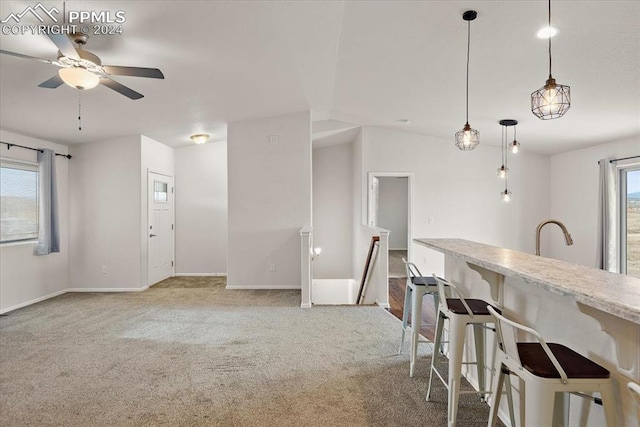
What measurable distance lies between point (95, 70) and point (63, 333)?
282 centimetres

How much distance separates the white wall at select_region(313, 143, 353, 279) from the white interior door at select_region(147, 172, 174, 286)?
3.00 metres

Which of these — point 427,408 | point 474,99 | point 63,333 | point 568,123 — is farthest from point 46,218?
point 568,123

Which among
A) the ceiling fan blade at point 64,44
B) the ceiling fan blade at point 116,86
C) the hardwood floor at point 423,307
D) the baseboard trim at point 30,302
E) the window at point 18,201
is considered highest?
the ceiling fan blade at point 64,44

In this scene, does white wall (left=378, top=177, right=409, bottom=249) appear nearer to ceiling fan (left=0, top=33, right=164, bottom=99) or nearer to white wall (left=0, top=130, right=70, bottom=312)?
white wall (left=0, top=130, right=70, bottom=312)

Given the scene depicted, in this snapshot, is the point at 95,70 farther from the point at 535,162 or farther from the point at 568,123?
the point at 535,162

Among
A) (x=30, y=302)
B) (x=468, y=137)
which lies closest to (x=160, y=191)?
(x=30, y=302)

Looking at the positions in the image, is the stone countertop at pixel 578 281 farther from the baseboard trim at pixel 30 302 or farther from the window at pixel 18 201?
the baseboard trim at pixel 30 302

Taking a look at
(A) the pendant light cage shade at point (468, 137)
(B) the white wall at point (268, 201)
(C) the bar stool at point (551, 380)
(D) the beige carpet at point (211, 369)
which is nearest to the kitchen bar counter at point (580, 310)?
(C) the bar stool at point (551, 380)

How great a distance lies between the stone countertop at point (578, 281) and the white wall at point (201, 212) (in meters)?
5.72

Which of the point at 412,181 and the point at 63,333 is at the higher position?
the point at 412,181

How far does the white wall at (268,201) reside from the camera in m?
5.81

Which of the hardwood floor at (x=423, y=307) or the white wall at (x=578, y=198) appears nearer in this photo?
the hardwood floor at (x=423, y=307)

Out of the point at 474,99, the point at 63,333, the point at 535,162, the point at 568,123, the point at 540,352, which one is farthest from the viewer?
the point at 535,162

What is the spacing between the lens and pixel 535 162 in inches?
269
